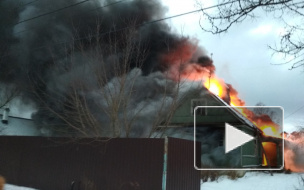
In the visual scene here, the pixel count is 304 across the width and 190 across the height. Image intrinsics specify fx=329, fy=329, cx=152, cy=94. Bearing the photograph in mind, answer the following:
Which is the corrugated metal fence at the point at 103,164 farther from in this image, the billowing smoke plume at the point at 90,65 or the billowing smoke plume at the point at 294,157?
the billowing smoke plume at the point at 294,157

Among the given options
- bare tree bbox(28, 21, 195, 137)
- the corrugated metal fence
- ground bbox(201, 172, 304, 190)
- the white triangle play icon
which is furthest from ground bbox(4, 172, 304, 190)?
the white triangle play icon

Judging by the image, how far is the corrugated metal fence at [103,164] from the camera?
923 cm

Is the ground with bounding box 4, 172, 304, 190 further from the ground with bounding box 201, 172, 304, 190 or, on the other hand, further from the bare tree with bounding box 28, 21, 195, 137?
the bare tree with bounding box 28, 21, 195, 137

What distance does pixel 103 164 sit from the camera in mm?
10078

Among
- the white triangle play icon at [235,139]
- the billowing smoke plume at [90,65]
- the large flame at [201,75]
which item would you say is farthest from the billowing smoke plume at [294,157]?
the white triangle play icon at [235,139]

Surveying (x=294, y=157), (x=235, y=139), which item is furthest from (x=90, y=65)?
(x=294, y=157)

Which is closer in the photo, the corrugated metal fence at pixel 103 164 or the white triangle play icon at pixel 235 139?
the white triangle play icon at pixel 235 139

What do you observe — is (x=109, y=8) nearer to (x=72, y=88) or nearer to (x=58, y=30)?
(x=58, y=30)

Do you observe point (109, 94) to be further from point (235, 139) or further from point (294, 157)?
point (294, 157)

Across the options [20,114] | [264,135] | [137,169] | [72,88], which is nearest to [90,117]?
[72,88]

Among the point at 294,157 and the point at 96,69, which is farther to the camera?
the point at 294,157

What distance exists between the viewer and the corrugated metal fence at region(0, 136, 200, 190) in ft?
30.3

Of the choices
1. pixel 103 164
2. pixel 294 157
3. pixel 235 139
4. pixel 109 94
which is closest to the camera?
pixel 235 139

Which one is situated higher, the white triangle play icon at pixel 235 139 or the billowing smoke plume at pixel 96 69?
the billowing smoke plume at pixel 96 69
